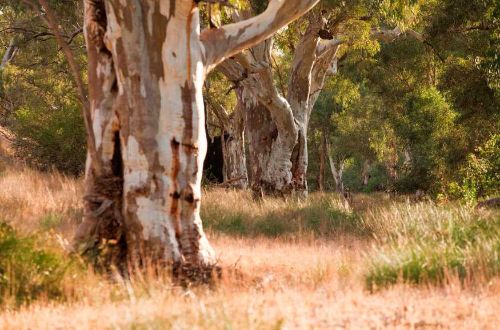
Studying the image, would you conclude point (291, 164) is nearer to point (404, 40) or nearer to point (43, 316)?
point (404, 40)

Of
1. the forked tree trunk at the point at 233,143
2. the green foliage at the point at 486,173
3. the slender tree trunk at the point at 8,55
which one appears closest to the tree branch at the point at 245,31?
the green foliage at the point at 486,173

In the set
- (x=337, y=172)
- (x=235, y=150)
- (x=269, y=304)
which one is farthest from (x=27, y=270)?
(x=337, y=172)

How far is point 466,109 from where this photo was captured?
19.0 m

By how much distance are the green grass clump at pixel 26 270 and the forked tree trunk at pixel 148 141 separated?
3.38 feet

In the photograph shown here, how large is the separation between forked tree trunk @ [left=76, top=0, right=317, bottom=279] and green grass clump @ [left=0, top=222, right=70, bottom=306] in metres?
1.03

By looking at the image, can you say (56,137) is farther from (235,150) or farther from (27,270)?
(27,270)

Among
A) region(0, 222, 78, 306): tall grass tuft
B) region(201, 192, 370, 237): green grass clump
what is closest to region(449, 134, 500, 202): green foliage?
region(201, 192, 370, 237): green grass clump

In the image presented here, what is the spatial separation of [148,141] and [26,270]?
204 centimetres

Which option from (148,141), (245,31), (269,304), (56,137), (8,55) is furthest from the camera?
(8,55)

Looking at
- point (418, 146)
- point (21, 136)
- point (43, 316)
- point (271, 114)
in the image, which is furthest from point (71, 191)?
point (418, 146)

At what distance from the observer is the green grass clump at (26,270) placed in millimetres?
5406

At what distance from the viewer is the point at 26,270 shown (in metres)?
5.64

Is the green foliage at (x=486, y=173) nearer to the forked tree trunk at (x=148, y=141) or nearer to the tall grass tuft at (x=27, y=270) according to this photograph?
the forked tree trunk at (x=148, y=141)

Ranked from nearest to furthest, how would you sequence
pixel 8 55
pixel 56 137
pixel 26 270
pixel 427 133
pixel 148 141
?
pixel 26 270
pixel 148 141
pixel 56 137
pixel 427 133
pixel 8 55
